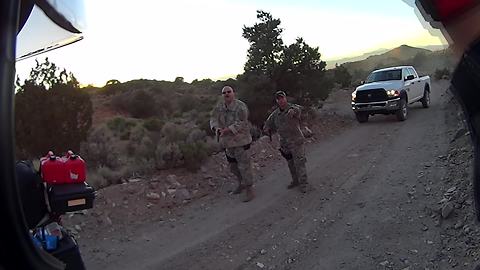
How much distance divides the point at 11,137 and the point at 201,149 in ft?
32.5

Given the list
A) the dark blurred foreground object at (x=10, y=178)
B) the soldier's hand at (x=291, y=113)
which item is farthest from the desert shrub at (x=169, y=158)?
the dark blurred foreground object at (x=10, y=178)

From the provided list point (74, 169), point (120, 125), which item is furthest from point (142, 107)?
point (74, 169)

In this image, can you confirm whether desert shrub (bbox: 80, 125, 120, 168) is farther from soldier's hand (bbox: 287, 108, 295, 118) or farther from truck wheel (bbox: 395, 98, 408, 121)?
truck wheel (bbox: 395, 98, 408, 121)

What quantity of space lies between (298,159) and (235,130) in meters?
1.26

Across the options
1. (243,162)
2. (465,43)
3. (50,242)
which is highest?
(465,43)

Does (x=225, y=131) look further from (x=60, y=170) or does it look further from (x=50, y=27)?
(x=50, y=27)

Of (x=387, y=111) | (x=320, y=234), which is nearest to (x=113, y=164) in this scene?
(x=320, y=234)

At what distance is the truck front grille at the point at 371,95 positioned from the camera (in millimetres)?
16098

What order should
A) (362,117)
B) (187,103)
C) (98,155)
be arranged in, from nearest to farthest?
(98,155) < (362,117) < (187,103)

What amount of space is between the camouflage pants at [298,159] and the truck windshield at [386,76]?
9.71 meters

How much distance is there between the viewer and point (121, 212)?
8.14 meters

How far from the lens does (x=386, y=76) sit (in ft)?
57.0

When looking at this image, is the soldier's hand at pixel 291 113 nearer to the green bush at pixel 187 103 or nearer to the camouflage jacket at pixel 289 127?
the camouflage jacket at pixel 289 127

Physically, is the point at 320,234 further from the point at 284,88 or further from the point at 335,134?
the point at 284,88
